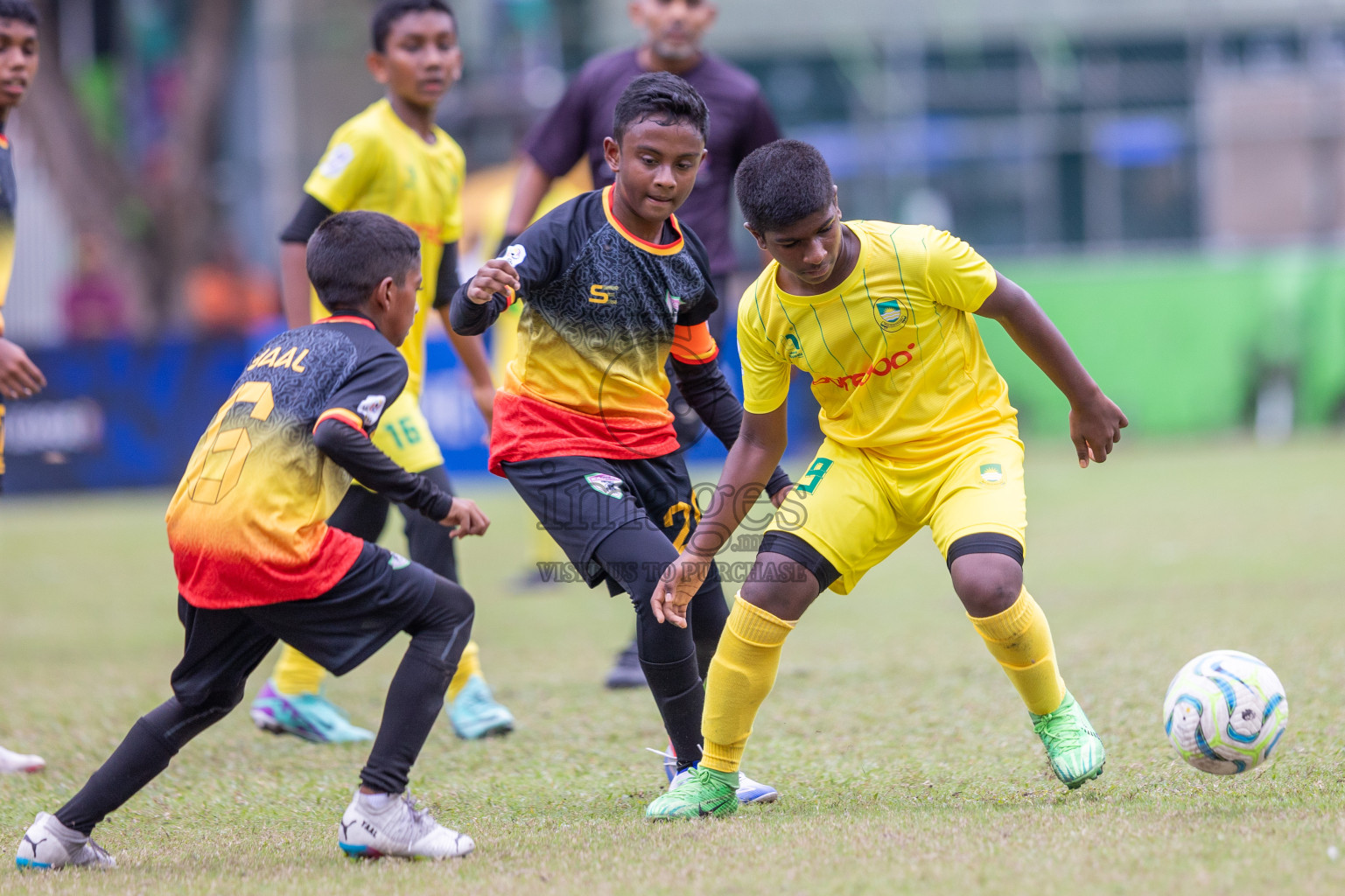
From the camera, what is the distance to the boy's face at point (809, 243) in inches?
137

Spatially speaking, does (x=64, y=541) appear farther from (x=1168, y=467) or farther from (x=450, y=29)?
(x=1168, y=467)

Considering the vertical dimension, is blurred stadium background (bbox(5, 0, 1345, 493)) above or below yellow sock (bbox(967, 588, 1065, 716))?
below

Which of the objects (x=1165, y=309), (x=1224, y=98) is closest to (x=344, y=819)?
(x=1165, y=309)

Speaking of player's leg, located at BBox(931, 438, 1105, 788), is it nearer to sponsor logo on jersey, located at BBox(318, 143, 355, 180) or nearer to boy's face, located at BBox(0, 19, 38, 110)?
sponsor logo on jersey, located at BBox(318, 143, 355, 180)

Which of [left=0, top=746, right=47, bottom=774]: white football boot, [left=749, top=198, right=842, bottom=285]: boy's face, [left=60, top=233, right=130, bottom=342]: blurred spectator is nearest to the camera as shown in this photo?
[left=749, top=198, right=842, bottom=285]: boy's face

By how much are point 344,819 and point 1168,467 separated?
33.3ft

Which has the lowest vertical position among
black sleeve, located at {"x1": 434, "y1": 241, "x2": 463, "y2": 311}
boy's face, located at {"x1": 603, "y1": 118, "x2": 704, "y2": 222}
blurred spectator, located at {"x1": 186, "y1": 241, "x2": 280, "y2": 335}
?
blurred spectator, located at {"x1": 186, "y1": 241, "x2": 280, "y2": 335}

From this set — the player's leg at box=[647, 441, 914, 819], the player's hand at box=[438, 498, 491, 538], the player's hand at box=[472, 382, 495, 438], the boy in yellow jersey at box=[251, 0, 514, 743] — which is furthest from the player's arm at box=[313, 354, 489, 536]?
the player's hand at box=[472, 382, 495, 438]

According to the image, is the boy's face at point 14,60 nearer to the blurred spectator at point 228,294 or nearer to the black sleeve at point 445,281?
the black sleeve at point 445,281

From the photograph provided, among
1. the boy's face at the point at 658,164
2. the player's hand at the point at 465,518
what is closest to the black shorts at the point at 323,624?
the player's hand at the point at 465,518

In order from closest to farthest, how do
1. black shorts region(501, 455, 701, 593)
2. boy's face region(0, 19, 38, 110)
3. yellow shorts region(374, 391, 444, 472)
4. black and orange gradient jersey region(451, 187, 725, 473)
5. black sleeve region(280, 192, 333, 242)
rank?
black shorts region(501, 455, 701, 593), black and orange gradient jersey region(451, 187, 725, 473), yellow shorts region(374, 391, 444, 472), boy's face region(0, 19, 38, 110), black sleeve region(280, 192, 333, 242)

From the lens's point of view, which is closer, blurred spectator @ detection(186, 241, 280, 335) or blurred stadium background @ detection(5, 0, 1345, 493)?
blurred stadium background @ detection(5, 0, 1345, 493)

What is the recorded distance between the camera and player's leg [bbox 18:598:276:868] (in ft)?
10.8

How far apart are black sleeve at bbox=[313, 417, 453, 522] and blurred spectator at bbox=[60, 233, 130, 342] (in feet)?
45.1
